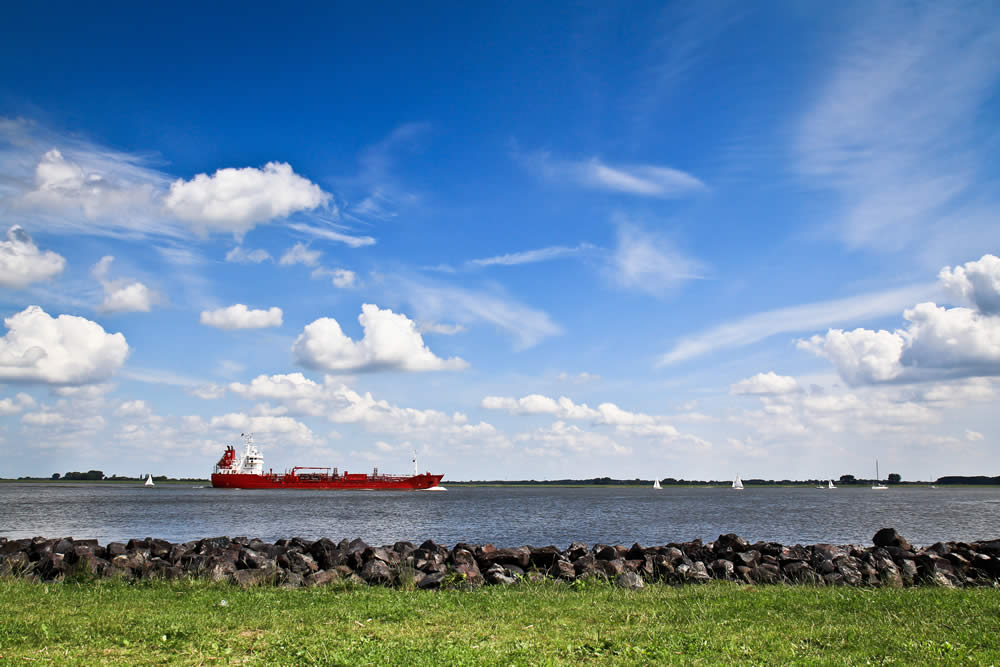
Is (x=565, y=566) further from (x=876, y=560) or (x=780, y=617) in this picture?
(x=876, y=560)

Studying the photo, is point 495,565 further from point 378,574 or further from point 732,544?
point 732,544

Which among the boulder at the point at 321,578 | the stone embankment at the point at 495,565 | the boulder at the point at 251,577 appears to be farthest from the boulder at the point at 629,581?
the boulder at the point at 251,577

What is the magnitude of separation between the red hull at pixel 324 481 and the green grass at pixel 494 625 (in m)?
129

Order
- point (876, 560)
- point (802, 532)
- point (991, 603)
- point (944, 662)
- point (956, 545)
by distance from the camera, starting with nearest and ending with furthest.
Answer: point (944, 662) → point (991, 603) → point (876, 560) → point (956, 545) → point (802, 532)

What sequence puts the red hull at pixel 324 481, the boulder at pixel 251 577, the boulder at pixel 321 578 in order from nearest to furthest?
the boulder at pixel 251 577 < the boulder at pixel 321 578 < the red hull at pixel 324 481

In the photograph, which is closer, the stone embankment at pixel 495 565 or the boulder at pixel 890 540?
the stone embankment at pixel 495 565

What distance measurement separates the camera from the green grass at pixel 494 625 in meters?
9.74

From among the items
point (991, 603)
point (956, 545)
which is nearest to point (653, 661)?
point (991, 603)

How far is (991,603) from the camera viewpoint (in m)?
13.4

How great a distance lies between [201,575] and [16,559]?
5.82m

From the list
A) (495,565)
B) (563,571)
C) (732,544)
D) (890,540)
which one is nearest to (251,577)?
(495,565)

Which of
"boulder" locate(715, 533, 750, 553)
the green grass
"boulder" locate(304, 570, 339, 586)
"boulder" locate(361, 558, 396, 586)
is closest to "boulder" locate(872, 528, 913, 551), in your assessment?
"boulder" locate(715, 533, 750, 553)

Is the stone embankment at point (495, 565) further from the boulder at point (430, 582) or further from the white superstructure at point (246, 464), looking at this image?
the white superstructure at point (246, 464)

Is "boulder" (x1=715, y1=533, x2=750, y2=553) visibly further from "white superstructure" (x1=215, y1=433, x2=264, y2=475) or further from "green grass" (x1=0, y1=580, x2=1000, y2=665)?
"white superstructure" (x1=215, y1=433, x2=264, y2=475)
